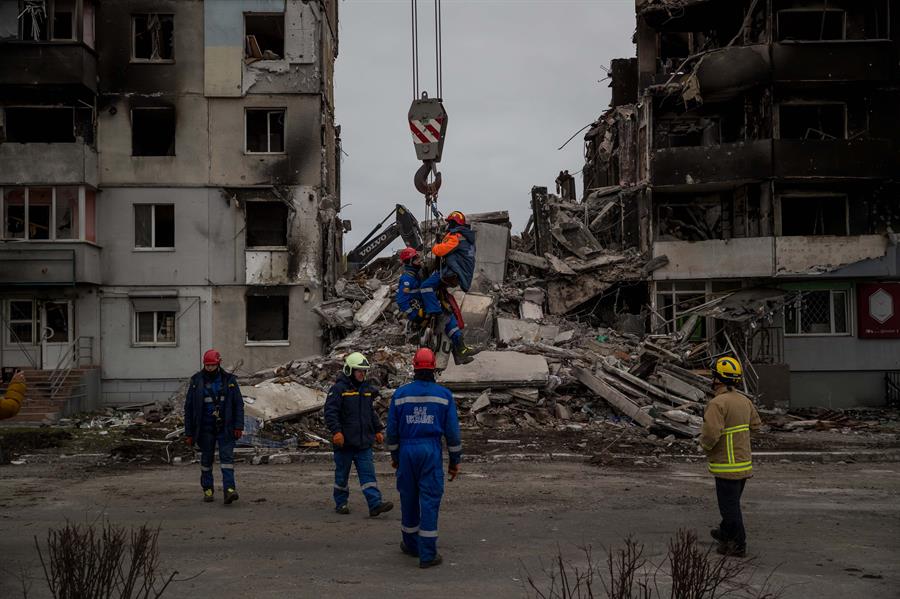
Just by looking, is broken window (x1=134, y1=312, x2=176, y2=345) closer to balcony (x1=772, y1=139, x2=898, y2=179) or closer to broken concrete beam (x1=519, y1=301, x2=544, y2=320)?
broken concrete beam (x1=519, y1=301, x2=544, y2=320)

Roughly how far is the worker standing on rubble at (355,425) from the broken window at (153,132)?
64.5ft

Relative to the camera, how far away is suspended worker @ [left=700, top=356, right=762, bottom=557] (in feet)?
25.0

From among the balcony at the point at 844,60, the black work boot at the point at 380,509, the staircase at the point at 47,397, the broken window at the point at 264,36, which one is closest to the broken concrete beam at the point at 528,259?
the balcony at the point at 844,60

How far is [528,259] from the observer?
28234 mm

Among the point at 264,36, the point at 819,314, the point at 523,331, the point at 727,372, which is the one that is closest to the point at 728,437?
the point at 727,372

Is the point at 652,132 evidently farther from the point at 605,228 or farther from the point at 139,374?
the point at 139,374

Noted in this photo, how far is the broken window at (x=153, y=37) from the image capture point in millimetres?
26406

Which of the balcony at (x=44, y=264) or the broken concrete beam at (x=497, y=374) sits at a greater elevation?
the balcony at (x=44, y=264)

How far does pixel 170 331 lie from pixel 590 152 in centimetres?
1890

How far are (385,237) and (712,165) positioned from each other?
42.8 ft

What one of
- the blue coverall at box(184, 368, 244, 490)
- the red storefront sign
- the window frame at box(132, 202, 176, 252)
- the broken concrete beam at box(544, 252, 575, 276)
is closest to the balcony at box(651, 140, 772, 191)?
the broken concrete beam at box(544, 252, 575, 276)

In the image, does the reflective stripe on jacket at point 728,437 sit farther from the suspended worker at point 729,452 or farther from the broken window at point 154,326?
the broken window at point 154,326

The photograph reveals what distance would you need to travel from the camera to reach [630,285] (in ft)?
91.6

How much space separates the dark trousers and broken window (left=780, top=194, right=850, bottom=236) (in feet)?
71.1
